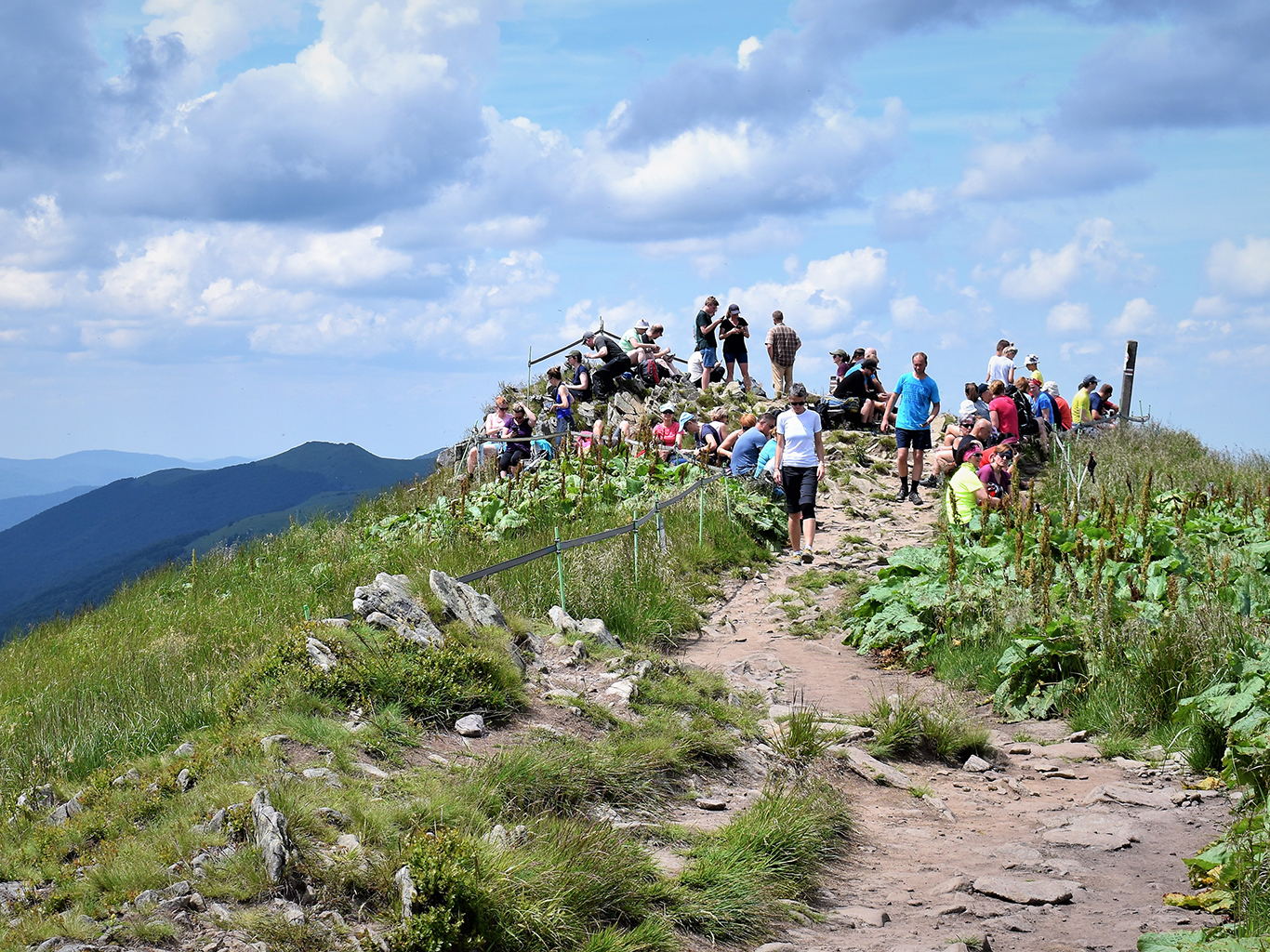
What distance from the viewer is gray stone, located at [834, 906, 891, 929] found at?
4477mm

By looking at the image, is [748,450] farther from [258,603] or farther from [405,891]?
[405,891]

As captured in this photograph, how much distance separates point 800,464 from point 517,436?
18.5ft

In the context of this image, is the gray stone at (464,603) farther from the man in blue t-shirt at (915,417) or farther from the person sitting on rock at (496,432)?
the man in blue t-shirt at (915,417)

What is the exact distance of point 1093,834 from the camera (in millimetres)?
5445

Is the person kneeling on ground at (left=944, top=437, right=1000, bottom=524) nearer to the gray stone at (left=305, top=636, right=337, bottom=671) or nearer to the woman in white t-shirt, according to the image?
the woman in white t-shirt

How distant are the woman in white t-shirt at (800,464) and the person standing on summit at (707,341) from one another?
8.74 m

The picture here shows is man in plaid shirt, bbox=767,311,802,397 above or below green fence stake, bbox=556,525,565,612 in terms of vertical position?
above

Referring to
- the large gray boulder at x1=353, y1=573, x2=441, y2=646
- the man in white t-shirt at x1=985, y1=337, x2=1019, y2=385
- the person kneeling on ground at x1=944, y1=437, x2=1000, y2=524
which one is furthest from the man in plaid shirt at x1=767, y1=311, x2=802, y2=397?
the large gray boulder at x1=353, y1=573, x2=441, y2=646

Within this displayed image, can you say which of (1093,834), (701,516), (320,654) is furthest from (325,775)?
(701,516)

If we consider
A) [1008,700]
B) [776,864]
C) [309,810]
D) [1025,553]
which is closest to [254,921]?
[309,810]

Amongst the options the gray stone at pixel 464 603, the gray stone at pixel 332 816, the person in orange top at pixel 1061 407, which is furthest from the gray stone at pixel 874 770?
the person in orange top at pixel 1061 407

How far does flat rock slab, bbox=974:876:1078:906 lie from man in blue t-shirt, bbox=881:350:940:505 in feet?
38.0

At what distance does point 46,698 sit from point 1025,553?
7988mm

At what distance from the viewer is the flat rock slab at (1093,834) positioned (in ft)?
17.5
